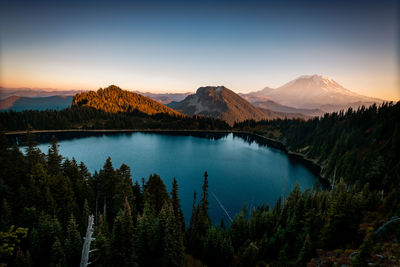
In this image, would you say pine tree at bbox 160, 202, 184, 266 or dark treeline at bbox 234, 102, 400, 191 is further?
dark treeline at bbox 234, 102, 400, 191

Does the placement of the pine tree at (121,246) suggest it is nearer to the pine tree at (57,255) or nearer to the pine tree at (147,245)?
the pine tree at (147,245)

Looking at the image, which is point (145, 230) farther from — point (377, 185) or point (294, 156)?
point (294, 156)

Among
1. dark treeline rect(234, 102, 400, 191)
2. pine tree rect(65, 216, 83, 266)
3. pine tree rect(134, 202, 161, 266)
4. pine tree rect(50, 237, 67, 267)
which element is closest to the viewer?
pine tree rect(50, 237, 67, 267)

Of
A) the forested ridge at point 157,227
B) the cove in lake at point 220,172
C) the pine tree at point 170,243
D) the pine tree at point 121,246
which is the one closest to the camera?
the pine tree at point 121,246

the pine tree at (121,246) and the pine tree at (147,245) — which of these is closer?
the pine tree at (121,246)

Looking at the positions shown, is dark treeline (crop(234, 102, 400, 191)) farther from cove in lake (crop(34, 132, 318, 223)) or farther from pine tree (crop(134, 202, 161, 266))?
pine tree (crop(134, 202, 161, 266))

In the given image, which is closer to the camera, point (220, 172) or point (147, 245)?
point (147, 245)

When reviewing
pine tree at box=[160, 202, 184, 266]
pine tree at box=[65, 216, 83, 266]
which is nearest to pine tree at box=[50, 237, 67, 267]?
pine tree at box=[65, 216, 83, 266]

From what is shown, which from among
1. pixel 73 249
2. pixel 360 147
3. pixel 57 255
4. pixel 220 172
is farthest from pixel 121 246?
pixel 360 147

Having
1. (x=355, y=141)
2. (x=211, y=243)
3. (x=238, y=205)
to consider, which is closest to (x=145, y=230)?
(x=211, y=243)

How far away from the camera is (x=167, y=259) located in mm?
25438

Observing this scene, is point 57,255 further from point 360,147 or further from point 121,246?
point 360,147

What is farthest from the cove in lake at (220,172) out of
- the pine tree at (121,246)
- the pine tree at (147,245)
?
the pine tree at (121,246)

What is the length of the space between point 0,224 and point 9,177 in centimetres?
1285
